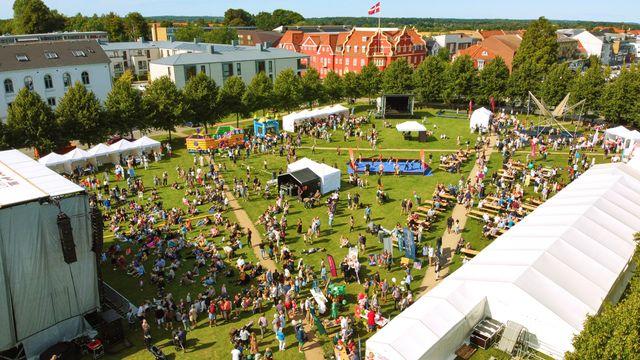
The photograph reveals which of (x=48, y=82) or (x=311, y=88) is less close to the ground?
(x=48, y=82)

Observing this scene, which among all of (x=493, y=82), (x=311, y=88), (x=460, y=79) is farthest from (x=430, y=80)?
(x=311, y=88)

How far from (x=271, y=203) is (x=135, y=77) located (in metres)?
66.2

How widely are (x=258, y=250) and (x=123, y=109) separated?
84.1 ft

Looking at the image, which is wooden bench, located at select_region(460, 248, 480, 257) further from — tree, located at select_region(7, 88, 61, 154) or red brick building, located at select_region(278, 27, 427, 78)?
red brick building, located at select_region(278, 27, 427, 78)

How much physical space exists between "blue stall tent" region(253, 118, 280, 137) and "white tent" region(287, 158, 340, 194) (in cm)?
1516

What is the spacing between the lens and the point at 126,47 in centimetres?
8519

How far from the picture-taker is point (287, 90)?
55.3 meters

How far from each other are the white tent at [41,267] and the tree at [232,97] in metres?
31.8

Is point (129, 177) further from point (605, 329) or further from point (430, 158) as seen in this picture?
point (605, 329)

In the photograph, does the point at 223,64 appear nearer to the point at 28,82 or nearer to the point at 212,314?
the point at 28,82

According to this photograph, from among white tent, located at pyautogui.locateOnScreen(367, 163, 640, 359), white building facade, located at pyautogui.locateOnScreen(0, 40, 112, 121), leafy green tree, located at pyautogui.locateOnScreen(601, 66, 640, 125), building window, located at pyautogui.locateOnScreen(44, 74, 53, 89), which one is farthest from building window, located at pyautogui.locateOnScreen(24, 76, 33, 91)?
leafy green tree, located at pyautogui.locateOnScreen(601, 66, 640, 125)

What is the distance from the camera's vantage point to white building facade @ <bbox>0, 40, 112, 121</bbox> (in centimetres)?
4859

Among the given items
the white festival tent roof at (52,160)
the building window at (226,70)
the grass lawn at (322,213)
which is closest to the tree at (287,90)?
the grass lawn at (322,213)

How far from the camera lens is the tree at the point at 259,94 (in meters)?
51.8
